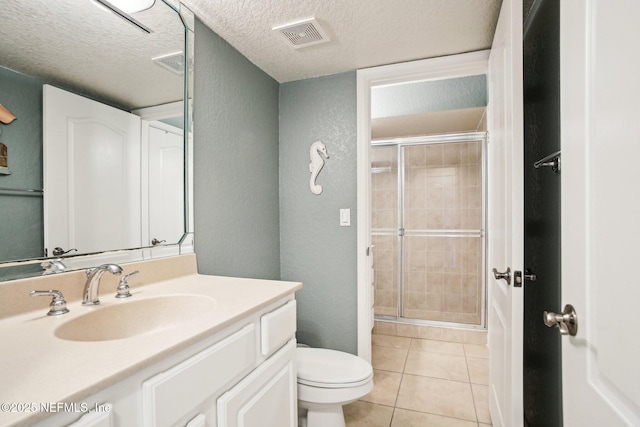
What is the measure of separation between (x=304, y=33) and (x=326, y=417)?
1931mm

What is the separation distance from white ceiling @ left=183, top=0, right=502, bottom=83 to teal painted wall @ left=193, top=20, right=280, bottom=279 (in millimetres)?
141

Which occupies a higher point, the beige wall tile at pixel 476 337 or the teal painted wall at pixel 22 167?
the teal painted wall at pixel 22 167

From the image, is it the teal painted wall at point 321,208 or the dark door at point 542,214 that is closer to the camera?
the dark door at point 542,214

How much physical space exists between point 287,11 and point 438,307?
10.2ft

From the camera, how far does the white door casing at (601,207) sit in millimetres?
511

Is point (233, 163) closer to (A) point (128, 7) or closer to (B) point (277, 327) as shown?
(A) point (128, 7)

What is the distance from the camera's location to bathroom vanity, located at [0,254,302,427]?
1.83 ft

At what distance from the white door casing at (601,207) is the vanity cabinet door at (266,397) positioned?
84 cm

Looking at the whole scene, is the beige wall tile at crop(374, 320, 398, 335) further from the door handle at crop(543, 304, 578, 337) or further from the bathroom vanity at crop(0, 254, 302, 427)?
the door handle at crop(543, 304, 578, 337)

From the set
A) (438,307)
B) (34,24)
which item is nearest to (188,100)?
(34,24)

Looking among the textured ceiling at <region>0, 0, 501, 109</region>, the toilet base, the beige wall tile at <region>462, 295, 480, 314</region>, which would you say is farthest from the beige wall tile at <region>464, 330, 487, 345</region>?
the textured ceiling at <region>0, 0, 501, 109</region>

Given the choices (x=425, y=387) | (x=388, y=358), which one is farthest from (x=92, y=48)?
(x=388, y=358)

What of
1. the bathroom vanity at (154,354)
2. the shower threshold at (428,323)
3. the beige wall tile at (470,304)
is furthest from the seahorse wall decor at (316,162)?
the beige wall tile at (470,304)

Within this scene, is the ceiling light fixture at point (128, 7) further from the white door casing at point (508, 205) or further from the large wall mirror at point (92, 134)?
the white door casing at point (508, 205)
